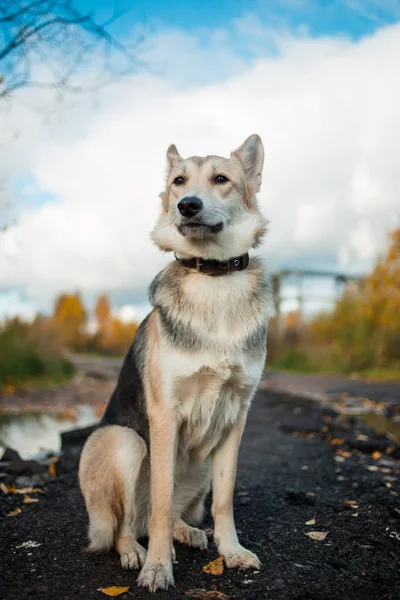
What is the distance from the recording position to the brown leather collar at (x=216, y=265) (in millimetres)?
3307

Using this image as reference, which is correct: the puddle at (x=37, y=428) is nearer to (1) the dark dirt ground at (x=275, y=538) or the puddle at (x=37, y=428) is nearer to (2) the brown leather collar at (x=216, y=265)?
(1) the dark dirt ground at (x=275, y=538)

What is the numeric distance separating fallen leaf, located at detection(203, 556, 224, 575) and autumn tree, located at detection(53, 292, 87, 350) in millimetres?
12537

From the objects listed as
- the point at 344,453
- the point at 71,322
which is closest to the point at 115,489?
the point at 344,453

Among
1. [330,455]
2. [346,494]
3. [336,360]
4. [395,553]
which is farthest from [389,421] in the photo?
[336,360]

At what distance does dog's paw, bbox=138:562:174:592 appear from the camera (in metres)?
2.77

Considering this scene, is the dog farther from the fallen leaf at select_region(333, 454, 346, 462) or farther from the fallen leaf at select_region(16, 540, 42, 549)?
the fallen leaf at select_region(333, 454, 346, 462)

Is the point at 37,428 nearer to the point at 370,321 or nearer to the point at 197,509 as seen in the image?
the point at 197,509

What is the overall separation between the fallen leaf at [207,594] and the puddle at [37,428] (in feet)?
13.0

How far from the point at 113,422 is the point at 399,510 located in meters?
2.14

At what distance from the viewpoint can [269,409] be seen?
945 centimetres

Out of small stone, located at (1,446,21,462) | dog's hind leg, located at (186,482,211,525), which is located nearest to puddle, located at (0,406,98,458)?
small stone, located at (1,446,21,462)

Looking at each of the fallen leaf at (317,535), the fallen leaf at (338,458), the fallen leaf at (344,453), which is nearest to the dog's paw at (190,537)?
the fallen leaf at (317,535)

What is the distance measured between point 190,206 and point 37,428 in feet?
19.8

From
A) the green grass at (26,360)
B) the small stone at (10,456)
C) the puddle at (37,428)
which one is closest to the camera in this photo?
the small stone at (10,456)
